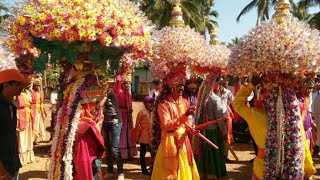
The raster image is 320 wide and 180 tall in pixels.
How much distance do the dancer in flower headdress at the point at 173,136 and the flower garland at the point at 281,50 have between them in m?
1.42

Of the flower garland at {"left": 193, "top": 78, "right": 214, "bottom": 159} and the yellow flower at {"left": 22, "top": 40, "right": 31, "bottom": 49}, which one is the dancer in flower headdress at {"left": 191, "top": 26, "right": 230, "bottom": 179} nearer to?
the flower garland at {"left": 193, "top": 78, "right": 214, "bottom": 159}

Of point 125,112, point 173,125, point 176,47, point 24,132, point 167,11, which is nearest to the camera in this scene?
point 173,125

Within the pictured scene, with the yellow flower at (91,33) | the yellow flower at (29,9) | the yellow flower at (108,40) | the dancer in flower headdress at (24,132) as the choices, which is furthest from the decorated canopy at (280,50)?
the dancer in flower headdress at (24,132)

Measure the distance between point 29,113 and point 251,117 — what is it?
285 inches

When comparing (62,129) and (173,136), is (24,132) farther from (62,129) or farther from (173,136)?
(62,129)

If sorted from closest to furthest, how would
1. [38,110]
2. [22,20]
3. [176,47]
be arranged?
[22,20], [176,47], [38,110]

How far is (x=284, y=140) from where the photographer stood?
4.21 meters

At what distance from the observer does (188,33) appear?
6.26 metres

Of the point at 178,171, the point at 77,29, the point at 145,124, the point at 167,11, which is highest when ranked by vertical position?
the point at 167,11

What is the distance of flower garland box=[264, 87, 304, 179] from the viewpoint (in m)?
4.18

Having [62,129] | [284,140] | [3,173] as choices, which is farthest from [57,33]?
[284,140]

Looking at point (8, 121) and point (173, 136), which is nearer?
point (8, 121)

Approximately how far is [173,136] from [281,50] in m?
2.10

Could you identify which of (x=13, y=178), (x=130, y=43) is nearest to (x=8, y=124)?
(x=13, y=178)
